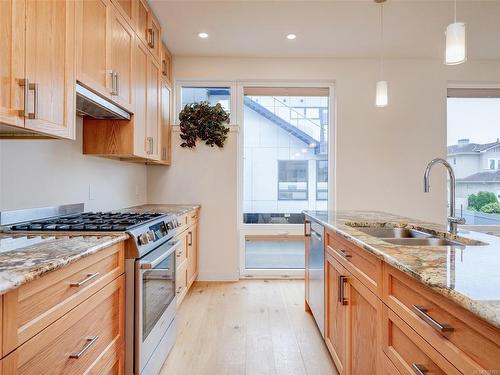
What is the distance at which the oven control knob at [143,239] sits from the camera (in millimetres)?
1664

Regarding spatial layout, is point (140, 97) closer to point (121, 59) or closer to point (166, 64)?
point (121, 59)

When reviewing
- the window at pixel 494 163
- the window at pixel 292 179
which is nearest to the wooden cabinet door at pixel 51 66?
the window at pixel 292 179

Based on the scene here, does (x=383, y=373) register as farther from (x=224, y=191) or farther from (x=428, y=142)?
(x=428, y=142)

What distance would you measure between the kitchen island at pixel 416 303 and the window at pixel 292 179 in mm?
2138

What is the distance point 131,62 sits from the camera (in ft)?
7.74

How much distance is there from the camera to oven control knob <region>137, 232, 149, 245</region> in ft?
5.46

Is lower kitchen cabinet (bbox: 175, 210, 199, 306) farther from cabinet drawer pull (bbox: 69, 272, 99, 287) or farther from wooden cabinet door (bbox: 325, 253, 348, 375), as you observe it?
cabinet drawer pull (bbox: 69, 272, 99, 287)

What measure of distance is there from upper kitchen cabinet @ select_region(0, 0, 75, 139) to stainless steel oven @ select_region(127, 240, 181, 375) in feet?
2.57

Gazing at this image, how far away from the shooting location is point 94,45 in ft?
5.91

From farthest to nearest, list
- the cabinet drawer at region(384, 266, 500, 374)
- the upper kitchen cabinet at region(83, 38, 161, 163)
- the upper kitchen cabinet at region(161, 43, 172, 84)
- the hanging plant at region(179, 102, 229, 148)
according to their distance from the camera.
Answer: the hanging plant at region(179, 102, 229, 148) < the upper kitchen cabinet at region(161, 43, 172, 84) < the upper kitchen cabinet at region(83, 38, 161, 163) < the cabinet drawer at region(384, 266, 500, 374)

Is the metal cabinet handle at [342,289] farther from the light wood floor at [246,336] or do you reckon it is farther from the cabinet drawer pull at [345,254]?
the light wood floor at [246,336]

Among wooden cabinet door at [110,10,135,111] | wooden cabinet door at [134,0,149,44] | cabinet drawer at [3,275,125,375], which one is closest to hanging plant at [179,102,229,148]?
wooden cabinet door at [134,0,149,44]

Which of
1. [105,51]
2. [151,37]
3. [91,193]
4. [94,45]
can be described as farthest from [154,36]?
[91,193]

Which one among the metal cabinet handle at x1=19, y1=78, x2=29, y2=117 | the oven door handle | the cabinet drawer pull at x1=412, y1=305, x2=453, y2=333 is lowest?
the oven door handle
